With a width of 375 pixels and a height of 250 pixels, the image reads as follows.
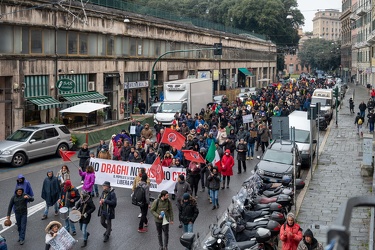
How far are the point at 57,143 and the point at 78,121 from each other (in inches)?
423

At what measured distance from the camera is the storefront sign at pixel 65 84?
3186 centimetres

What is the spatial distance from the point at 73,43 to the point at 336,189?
22389mm

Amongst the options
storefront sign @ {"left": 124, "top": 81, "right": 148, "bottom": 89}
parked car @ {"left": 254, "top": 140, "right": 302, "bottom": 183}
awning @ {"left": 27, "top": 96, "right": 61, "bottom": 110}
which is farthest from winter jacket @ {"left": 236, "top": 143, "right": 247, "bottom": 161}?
storefront sign @ {"left": 124, "top": 81, "right": 148, "bottom": 89}

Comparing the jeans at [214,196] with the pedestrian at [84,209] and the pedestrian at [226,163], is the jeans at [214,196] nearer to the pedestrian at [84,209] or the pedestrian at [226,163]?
the pedestrian at [226,163]

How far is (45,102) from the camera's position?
30.7 meters

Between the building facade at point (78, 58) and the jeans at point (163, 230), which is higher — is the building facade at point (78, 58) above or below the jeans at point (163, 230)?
above

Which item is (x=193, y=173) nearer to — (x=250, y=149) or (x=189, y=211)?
(x=189, y=211)

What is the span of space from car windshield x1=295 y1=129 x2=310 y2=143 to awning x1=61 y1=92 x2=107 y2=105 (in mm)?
15461

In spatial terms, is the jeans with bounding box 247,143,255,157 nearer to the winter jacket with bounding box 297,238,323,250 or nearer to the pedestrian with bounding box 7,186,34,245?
the pedestrian with bounding box 7,186,34,245

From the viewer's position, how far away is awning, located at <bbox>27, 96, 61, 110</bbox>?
98.5 ft

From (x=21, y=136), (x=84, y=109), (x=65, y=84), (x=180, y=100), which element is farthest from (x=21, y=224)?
(x=180, y=100)

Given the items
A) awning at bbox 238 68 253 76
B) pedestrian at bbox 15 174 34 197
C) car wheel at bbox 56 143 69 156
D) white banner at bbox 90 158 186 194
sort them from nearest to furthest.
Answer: pedestrian at bbox 15 174 34 197, white banner at bbox 90 158 186 194, car wheel at bbox 56 143 69 156, awning at bbox 238 68 253 76

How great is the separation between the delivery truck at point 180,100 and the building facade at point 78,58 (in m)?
4.19

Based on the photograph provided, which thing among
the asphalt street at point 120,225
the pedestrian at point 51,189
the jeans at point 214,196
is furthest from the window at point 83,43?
the pedestrian at point 51,189
